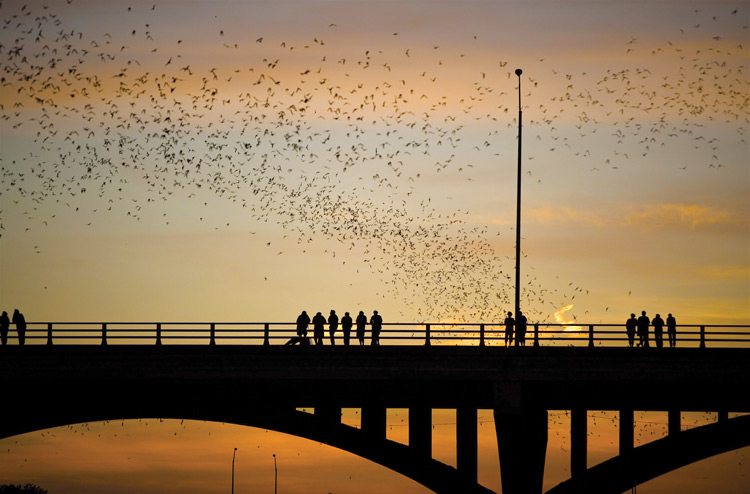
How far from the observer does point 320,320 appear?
157 feet

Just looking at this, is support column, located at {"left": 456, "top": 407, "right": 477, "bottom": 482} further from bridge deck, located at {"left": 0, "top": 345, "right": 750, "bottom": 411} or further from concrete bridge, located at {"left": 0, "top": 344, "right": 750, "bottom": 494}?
bridge deck, located at {"left": 0, "top": 345, "right": 750, "bottom": 411}

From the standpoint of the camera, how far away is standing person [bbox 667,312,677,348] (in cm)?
4581

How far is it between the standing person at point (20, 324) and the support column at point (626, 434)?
19.0 meters

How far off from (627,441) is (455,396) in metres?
5.81

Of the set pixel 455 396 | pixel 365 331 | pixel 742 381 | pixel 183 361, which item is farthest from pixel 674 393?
pixel 183 361

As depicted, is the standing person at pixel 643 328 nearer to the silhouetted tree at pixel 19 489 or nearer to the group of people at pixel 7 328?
the group of people at pixel 7 328

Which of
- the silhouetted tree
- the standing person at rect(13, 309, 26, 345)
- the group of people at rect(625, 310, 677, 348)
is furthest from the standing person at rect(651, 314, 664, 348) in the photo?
the silhouetted tree

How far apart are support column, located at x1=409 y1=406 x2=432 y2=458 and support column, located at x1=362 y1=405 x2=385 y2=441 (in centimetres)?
90

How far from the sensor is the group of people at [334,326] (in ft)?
151

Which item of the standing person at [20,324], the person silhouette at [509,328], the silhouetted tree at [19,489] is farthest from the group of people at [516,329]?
the silhouetted tree at [19,489]

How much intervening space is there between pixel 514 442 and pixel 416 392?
3477 mm

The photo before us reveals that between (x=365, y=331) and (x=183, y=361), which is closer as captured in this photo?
(x=183, y=361)

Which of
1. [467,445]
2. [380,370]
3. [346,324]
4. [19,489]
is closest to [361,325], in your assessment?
[346,324]

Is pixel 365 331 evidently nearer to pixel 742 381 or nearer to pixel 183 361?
pixel 183 361
